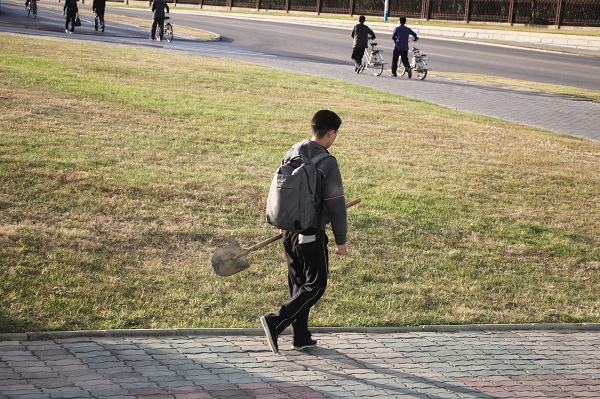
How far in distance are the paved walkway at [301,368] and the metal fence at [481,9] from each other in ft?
135

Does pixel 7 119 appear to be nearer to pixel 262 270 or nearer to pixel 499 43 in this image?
pixel 262 270

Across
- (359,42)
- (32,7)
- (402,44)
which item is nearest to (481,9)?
(32,7)

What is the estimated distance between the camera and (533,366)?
6453mm

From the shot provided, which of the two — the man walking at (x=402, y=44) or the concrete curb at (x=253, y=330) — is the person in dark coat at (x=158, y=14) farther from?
the concrete curb at (x=253, y=330)

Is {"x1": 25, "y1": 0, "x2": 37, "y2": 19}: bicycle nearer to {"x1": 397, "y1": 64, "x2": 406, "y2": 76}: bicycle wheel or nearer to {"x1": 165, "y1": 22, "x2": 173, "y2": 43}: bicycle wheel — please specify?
{"x1": 165, "y1": 22, "x2": 173, "y2": 43}: bicycle wheel

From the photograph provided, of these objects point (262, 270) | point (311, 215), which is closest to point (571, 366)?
point (311, 215)

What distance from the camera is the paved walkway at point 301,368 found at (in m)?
5.45

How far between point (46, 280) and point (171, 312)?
116 centimetres

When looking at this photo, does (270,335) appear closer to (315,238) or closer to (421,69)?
(315,238)

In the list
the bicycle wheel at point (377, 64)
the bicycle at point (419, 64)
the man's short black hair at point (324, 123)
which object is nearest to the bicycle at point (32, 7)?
the bicycle wheel at point (377, 64)

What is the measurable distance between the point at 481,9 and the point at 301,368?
4759 cm

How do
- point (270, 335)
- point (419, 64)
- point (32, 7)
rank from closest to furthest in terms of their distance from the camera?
1. point (270, 335)
2. point (419, 64)
3. point (32, 7)

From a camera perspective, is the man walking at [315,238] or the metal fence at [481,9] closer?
the man walking at [315,238]

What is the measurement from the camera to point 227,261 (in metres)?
6.51
